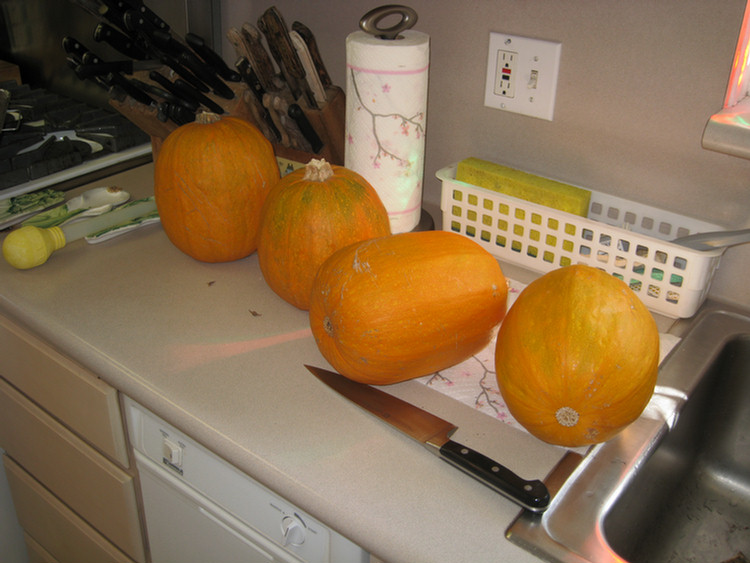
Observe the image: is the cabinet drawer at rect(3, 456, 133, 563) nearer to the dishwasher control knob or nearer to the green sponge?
the dishwasher control knob

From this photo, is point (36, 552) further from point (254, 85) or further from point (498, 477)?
point (498, 477)

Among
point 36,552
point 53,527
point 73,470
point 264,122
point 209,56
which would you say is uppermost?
point 209,56

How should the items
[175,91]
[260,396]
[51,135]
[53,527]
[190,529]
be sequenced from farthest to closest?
[51,135] < [53,527] < [175,91] < [190,529] < [260,396]

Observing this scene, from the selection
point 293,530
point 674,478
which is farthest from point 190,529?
point 674,478

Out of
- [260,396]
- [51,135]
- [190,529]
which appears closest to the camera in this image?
[260,396]

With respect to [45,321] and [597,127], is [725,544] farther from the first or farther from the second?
[45,321]

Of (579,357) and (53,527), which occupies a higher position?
(579,357)

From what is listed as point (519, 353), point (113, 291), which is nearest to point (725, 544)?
point (519, 353)

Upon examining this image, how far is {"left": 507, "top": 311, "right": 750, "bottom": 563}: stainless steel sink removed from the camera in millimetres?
631

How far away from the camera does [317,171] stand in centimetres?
84

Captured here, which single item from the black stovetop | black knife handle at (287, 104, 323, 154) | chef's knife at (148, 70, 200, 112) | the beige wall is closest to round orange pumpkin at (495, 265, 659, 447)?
the beige wall

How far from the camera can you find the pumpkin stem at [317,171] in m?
0.83

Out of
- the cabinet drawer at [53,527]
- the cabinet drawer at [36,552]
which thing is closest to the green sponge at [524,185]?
the cabinet drawer at [53,527]

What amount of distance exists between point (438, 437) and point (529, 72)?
0.58 m
